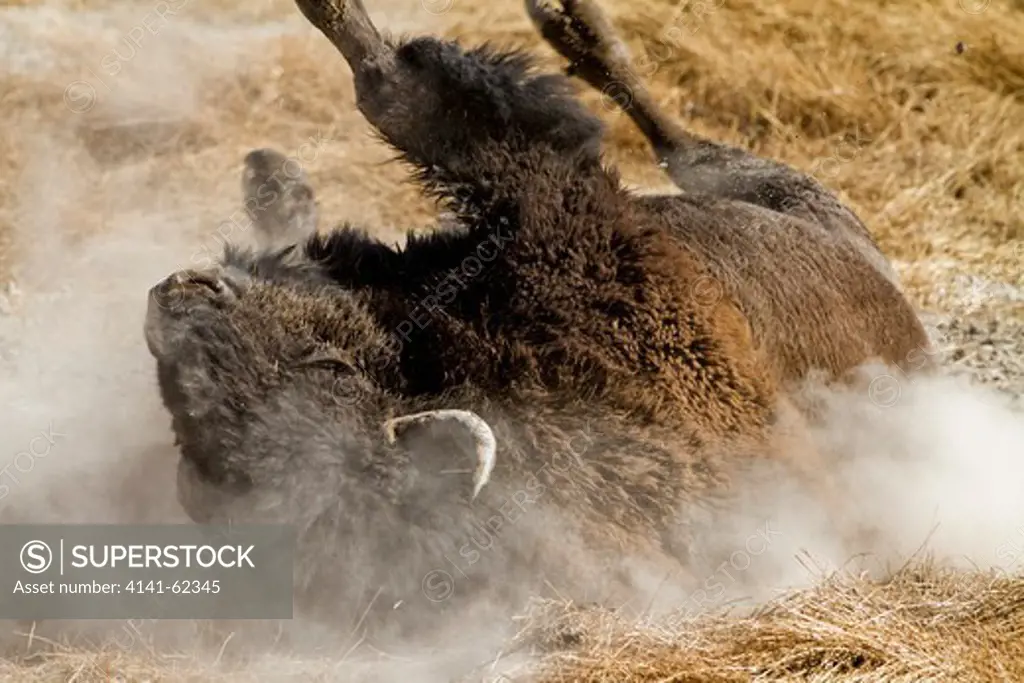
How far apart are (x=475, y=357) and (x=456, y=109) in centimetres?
69

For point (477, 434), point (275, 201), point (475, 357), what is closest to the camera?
point (477, 434)

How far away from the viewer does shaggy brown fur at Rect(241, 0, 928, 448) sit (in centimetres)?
340

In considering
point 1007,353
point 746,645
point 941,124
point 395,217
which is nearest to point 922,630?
point 746,645

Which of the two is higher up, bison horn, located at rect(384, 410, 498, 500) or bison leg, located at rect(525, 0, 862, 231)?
bison leg, located at rect(525, 0, 862, 231)

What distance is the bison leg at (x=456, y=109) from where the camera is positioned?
3.53 metres

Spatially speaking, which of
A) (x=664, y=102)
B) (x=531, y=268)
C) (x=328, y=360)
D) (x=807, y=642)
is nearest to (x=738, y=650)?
(x=807, y=642)

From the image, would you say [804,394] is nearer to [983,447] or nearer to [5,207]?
[983,447]

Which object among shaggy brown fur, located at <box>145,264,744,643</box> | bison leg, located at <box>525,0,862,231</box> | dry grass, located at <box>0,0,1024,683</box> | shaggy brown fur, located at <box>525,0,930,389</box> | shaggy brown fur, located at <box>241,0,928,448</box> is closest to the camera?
shaggy brown fur, located at <box>145,264,744,643</box>

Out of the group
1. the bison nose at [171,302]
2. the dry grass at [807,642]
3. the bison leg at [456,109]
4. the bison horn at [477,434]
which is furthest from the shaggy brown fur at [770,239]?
the bison nose at [171,302]

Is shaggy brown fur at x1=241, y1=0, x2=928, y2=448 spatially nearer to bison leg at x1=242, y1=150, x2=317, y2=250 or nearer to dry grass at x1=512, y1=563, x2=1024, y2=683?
dry grass at x1=512, y1=563, x2=1024, y2=683

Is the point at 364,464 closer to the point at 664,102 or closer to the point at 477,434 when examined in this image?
the point at 477,434

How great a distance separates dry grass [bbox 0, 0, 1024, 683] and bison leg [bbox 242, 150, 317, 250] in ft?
4.69

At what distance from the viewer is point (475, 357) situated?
3.36 metres

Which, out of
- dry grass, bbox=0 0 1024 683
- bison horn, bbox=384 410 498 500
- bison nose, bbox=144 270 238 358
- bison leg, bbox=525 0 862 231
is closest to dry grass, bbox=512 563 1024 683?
bison horn, bbox=384 410 498 500
